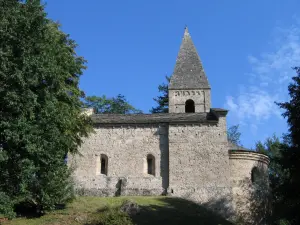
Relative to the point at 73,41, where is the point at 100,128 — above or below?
below

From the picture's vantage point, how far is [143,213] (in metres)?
22.0

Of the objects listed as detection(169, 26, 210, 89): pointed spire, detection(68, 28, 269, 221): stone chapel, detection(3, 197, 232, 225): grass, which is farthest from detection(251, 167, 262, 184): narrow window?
detection(169, 26, 210, 89): pointed spire

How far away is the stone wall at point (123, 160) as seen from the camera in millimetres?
27859

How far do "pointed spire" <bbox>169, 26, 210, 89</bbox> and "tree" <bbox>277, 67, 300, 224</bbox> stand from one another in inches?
671

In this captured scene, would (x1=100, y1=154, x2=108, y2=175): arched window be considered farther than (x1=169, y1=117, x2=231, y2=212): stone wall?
Yes

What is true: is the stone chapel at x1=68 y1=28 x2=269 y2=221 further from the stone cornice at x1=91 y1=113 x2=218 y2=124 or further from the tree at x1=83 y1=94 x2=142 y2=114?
the tree at x1=83 y1=94 x2=142 y2=114

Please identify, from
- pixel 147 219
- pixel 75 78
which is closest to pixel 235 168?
pixel 147 219

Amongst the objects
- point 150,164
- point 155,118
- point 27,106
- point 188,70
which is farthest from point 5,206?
point 188,70

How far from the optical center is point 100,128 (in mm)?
29453

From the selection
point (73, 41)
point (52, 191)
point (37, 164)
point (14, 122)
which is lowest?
point (52, 191)

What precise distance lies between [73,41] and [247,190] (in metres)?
15.4

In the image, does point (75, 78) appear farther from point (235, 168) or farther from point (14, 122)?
point (235, 168)

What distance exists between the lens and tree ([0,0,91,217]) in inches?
639

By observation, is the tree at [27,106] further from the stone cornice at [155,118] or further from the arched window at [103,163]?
the stone cornice at [155,118]
